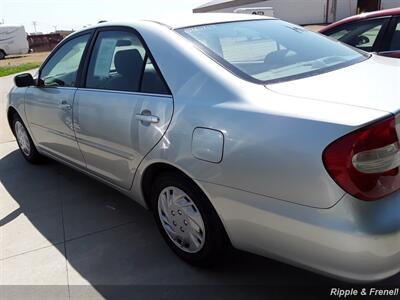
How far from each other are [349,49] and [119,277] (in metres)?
2.26

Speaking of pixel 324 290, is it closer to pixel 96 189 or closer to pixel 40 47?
pixel 96 189

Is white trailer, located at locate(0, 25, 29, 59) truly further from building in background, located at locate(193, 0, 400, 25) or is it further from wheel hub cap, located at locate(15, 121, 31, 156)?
wheel hub cap, located at locate(15, 121, 31, 156)

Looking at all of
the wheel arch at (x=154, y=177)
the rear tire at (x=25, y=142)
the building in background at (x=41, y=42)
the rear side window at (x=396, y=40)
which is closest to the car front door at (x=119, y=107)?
the wheel arch at (x=154, y=177)

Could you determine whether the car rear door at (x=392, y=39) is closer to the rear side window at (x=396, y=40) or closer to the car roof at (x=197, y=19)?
the rear side window at (x=396, y=40)

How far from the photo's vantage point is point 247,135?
210cm

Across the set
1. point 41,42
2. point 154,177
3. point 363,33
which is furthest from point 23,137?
point 41,42

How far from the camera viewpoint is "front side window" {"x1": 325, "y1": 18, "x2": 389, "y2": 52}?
16.9ft

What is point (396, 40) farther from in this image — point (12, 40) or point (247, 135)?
point (12, 40)

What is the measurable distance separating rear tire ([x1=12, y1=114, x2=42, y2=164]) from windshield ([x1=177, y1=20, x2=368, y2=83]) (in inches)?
115

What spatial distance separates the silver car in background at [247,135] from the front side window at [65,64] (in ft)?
0.16

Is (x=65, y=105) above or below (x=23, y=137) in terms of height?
above

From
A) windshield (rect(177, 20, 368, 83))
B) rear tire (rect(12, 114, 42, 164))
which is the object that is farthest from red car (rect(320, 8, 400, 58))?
rear tire (rect(12, 114, 42, 164))

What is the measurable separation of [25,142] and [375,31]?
14.6ft

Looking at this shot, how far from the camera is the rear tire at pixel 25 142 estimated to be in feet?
16.1
